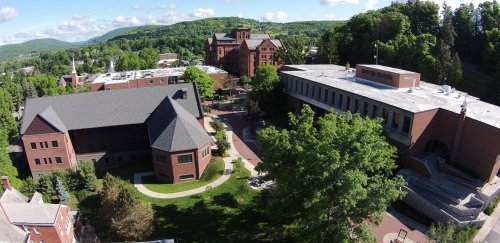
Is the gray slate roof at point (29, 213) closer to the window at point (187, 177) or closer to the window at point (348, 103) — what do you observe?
the window at point (187, 177)

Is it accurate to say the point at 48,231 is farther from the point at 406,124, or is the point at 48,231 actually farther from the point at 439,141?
the point at 439,141

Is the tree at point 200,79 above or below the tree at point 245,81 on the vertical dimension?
above

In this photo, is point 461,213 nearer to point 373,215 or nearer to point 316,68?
point 373,215

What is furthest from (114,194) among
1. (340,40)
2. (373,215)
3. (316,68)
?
(340,40)

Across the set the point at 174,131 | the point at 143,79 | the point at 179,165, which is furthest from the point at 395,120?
the point at 143,79

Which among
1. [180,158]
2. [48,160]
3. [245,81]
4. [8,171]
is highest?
[245,81]

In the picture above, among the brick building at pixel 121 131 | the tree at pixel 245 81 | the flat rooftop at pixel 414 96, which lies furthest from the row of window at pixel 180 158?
the tree at pixel 245 81
